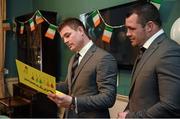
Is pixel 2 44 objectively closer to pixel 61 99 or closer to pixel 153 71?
pixel 61 99

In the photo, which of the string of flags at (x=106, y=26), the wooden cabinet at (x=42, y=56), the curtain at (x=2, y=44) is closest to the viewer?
the string of flags at (x=106, y=26)

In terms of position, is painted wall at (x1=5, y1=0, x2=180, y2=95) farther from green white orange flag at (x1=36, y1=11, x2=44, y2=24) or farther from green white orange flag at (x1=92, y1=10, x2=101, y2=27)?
green white orange flag at (x1=36, y1=11, x2=44, y2=24)

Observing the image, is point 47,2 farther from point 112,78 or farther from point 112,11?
point 112,78

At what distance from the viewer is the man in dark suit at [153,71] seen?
1455 mm

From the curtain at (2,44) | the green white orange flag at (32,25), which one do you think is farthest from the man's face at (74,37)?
the curtain at (2,44)

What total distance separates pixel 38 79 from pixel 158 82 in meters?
0.70

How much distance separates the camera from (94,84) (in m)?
1.91

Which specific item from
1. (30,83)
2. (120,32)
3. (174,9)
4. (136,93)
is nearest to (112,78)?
(136,93)

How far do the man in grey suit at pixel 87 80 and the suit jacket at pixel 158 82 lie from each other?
0.71 ft

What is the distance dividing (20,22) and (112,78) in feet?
9.72

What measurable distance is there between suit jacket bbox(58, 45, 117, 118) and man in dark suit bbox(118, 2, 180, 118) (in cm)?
18

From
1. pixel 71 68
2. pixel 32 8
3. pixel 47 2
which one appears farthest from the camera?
pixel 32 8

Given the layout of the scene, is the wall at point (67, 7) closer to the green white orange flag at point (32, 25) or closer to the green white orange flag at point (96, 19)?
the green white orange flag at point (96, 19)

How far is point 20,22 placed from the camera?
4.48 m
